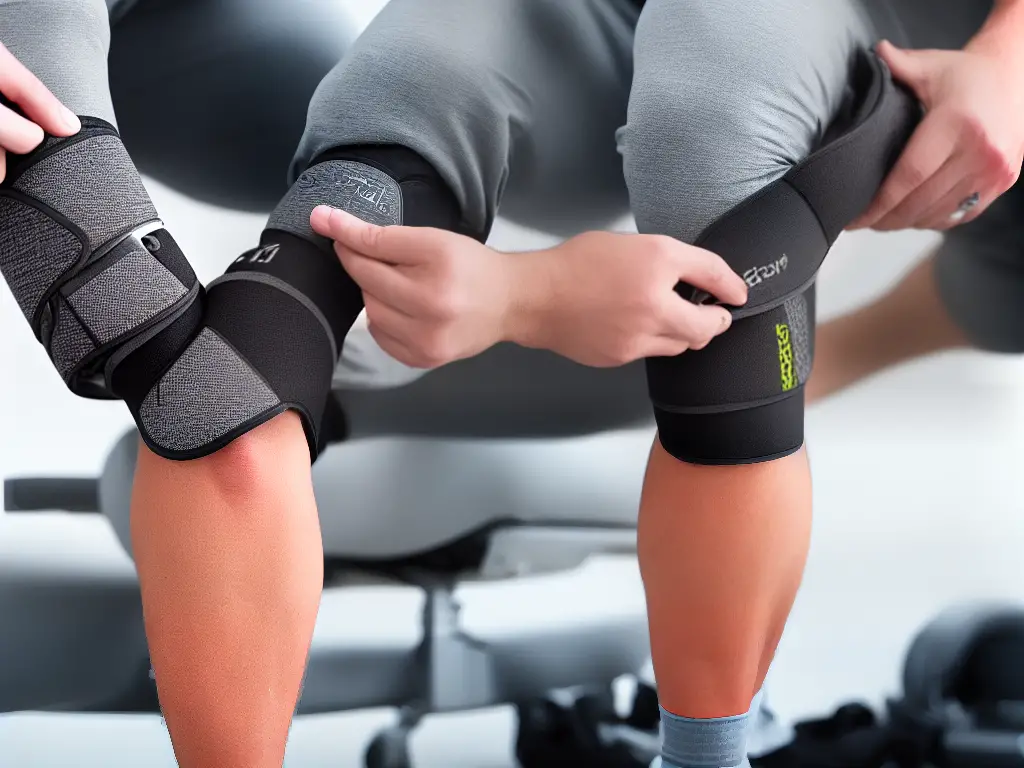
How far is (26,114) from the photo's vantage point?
610mm

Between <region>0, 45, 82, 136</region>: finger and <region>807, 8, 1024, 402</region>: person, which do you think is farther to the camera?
<region>807, 8, 1024, 402</region>: person

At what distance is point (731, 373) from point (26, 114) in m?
0.51

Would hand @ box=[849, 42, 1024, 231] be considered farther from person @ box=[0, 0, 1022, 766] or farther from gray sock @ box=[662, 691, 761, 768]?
gray sock @ box=[662, 691, 761, 768]

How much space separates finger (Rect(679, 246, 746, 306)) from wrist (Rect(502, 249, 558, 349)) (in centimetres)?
10

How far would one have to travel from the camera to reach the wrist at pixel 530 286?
2.44 ft

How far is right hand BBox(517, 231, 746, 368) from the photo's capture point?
2.35 ft

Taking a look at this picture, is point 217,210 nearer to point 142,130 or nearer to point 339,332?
point 142,130

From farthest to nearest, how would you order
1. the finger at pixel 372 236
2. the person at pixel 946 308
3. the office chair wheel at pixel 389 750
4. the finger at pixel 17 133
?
the person at pixel 946 308, the office chair wheel at pixel 389 750, the finger at pixel 372 236, the finger at pixel 17 133

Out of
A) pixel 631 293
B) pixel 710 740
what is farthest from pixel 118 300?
pixel 710 740

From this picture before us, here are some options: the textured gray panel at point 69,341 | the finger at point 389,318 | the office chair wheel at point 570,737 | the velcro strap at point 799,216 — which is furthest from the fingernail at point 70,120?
the office chair wheel at point 570,737

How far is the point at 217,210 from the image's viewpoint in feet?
3.95

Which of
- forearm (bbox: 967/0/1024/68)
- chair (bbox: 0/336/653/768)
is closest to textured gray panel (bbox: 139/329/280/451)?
chair (bbox: 0/336/653/768)

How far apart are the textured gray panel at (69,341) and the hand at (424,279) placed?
0.57 ft

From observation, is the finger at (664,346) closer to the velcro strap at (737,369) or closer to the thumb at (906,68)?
the velcro strap at (737,369)
